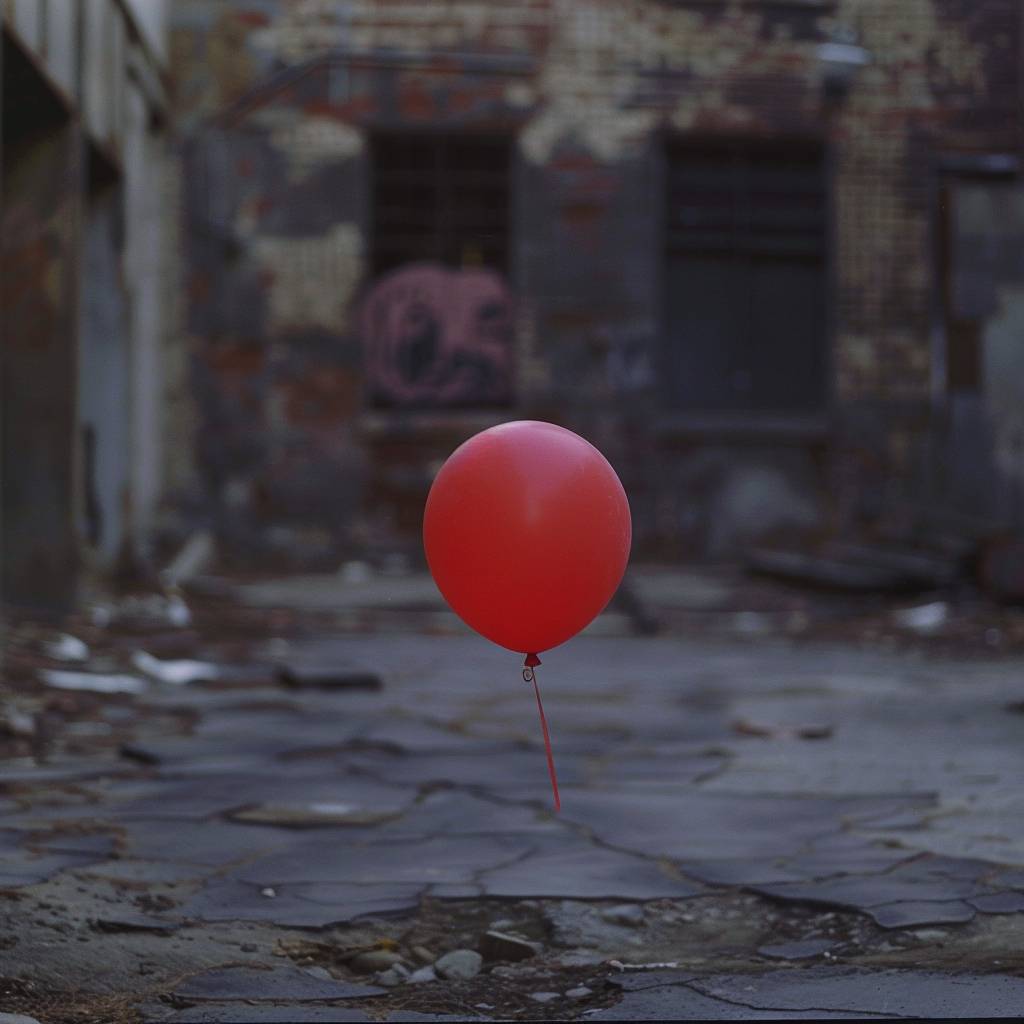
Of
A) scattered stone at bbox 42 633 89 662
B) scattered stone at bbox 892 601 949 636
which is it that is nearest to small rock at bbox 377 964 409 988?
scattered stone at bbox 42 633 89 662

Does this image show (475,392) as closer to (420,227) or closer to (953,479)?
(420,227)

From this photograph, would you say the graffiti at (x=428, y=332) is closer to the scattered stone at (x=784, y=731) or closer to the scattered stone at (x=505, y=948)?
the scattered stone at (x=784, y=731)

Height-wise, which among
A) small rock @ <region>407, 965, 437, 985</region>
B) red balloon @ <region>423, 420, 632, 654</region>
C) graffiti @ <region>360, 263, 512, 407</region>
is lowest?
small rock @ <region>407, 965, 437, 985</region>

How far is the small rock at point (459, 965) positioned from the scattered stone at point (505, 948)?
0.14 feet

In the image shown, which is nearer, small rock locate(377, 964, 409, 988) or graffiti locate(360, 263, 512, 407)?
small rock locate(377, 964, 409, 988)

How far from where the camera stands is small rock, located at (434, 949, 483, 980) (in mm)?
3102

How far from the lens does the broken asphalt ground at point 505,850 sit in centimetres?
298

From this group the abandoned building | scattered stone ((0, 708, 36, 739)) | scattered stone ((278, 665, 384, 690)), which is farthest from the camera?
the abandoned building

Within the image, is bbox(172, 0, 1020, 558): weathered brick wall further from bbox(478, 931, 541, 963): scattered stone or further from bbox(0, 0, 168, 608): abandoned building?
bbox(478, 931, 541, 963): scattered stone

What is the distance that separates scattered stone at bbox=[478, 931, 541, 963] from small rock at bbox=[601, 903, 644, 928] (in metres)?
0.24

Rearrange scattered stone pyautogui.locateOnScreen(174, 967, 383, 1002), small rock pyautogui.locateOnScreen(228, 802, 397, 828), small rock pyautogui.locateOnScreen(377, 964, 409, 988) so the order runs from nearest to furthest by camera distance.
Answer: scattered stone pyautogui.locateOnScreen(174, 967, 383, 1002) → small rock pyautogui.locateOnScreen(377, 964, 409, 988) → small rock pyautogui.locateOnScreen(228, 802, 397, 828)

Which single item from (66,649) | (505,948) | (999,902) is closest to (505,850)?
(505,948)

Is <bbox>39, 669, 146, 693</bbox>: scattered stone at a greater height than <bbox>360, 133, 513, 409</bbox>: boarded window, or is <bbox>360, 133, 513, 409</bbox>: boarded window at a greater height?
<bbox>360, 133, 513, 409</bbox>: boarded window

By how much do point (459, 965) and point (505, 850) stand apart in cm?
95
